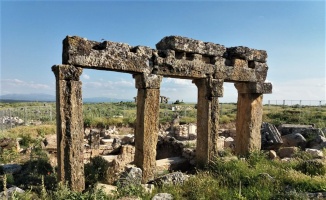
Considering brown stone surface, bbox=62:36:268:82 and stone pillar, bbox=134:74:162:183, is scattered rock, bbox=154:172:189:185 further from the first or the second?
brown stone surface, bbox=62:36:268:82

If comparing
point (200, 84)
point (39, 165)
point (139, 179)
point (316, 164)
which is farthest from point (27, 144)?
point (316, 164)

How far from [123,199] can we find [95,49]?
12.6 ft

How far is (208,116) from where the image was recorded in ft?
28.4

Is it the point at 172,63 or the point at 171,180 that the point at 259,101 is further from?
the point at 171,180

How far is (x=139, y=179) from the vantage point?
699 centimetres

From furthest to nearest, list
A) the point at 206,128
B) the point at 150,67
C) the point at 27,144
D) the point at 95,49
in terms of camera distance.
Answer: the point at 27,144, the point at 206,128, the point at 150,67, the point at 95,49

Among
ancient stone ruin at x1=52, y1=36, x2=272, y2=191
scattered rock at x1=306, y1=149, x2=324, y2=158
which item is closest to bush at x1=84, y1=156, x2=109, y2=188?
ancient stone ruin at x1=52, y1=36, x2=272, y2=191

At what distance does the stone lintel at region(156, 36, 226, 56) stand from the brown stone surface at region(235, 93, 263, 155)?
238 centimetres

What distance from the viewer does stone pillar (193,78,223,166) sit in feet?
28.3

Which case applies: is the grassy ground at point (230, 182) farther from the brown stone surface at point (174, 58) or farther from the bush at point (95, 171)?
the brown stone surface at point (174, 58)

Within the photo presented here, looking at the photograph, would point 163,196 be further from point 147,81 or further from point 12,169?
point 12,169

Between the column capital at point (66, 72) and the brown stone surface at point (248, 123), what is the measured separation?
6418mm

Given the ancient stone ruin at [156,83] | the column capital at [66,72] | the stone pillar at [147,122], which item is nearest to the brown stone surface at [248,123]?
the ancient stone ruin at [156,83]

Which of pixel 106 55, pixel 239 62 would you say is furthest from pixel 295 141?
pixel 106 55
